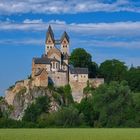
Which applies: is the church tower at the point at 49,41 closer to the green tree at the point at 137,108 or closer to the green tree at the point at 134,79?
the green tree at the point at 134,79

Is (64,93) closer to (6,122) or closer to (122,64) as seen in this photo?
(122,64)

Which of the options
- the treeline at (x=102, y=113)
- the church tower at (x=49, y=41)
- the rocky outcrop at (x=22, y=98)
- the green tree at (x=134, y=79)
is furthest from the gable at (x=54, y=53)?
the treeline at (x=102, y=113)

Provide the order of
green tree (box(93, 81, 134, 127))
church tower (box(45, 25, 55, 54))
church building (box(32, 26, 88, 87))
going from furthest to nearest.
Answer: church tower (box(45, 25, 55, 54)), church building (box(32, 26, 88, 87)), green tree (box(93, 81, 134, 127))

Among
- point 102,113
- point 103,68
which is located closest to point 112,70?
point 103,68

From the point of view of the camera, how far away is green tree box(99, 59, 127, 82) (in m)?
140

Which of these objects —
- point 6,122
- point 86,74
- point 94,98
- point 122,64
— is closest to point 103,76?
point 122,64

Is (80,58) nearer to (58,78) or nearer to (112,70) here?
(112,70)

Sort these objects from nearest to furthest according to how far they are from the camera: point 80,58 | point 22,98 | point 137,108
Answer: point 137,108, point 22,98, point 80,58

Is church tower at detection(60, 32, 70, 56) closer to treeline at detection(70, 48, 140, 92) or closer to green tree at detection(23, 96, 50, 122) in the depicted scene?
treeline at detection(70, 48, 140, 92)

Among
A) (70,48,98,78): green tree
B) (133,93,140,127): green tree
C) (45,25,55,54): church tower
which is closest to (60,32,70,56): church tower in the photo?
(45,25,55,54): church tower

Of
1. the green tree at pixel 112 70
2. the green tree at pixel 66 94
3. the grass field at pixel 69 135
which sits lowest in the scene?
the grass field at pixel 69 135

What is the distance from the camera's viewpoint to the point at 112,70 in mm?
140750

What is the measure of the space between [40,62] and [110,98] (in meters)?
26.6

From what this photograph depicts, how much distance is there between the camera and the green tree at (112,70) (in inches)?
5522
